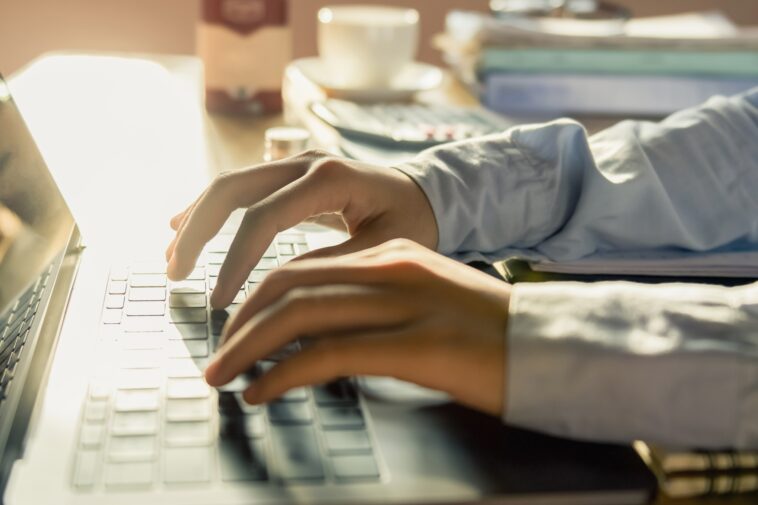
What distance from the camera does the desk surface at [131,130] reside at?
76 cm

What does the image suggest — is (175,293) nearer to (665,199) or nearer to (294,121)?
(665,199)

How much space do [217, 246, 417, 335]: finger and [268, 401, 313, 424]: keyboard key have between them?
0.14 ft

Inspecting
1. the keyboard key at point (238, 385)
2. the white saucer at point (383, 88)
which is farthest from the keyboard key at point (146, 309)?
the white saucer at point (383, 88)

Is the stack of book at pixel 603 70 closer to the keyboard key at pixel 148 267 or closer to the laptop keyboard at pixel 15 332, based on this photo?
the keyboard key at pixel 148 267

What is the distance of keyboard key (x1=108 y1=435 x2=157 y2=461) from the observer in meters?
0.37

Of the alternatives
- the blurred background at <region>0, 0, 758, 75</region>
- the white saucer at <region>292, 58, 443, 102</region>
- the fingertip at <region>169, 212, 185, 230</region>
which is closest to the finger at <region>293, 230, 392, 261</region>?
the fingertip at <region>169, 212, 185, 230</region>

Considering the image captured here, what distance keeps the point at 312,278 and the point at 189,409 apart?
0.08m

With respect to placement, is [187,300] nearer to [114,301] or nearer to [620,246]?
[114,301]

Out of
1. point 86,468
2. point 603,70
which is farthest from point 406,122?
point 86,468

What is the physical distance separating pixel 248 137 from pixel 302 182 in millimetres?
443

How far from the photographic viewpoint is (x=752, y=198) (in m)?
0.65

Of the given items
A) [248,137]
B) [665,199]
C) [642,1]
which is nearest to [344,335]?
[665,199]

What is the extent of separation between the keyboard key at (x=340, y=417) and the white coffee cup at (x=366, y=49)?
76cm

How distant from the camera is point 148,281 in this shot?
1.85ft
